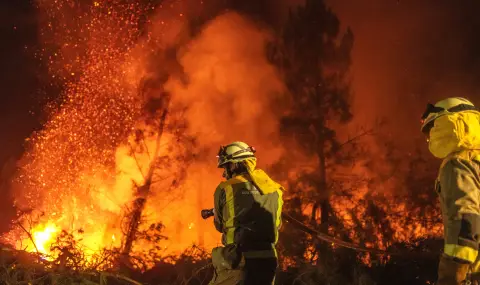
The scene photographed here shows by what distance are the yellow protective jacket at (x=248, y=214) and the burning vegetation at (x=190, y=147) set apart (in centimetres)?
309

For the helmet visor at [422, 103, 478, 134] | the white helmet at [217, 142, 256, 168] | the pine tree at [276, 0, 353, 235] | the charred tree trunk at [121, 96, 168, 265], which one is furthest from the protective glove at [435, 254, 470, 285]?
the charred tree trunk at [121, 96, 168, 265]

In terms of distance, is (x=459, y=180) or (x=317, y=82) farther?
(x=317, y=82)

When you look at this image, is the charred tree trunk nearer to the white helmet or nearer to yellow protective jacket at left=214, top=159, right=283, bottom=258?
the white helmet

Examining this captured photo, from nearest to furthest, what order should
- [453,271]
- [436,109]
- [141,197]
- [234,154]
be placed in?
[453,271]
[436,109]
[234,154]
[141,197]

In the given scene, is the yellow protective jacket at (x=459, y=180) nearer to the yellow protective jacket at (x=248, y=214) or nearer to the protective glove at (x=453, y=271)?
the protective glove at (x=453, y=271)

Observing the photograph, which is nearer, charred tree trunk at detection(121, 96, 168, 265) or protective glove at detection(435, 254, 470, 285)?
protective glove at detection(435, 254, 470, 285)

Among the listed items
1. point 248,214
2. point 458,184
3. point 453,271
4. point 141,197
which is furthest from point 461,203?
point 141,197

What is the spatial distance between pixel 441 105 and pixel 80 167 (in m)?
13.4

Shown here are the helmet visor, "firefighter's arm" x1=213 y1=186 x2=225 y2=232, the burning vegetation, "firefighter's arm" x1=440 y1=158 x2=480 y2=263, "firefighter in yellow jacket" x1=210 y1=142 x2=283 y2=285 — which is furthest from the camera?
the burning vegetation

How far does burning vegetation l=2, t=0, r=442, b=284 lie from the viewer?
427 inches

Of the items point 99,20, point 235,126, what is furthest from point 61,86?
point 235,126

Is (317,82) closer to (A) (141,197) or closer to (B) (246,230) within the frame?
(A) (141,197)

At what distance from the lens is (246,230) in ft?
12.8

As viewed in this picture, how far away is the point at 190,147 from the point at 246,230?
35.7 ft
